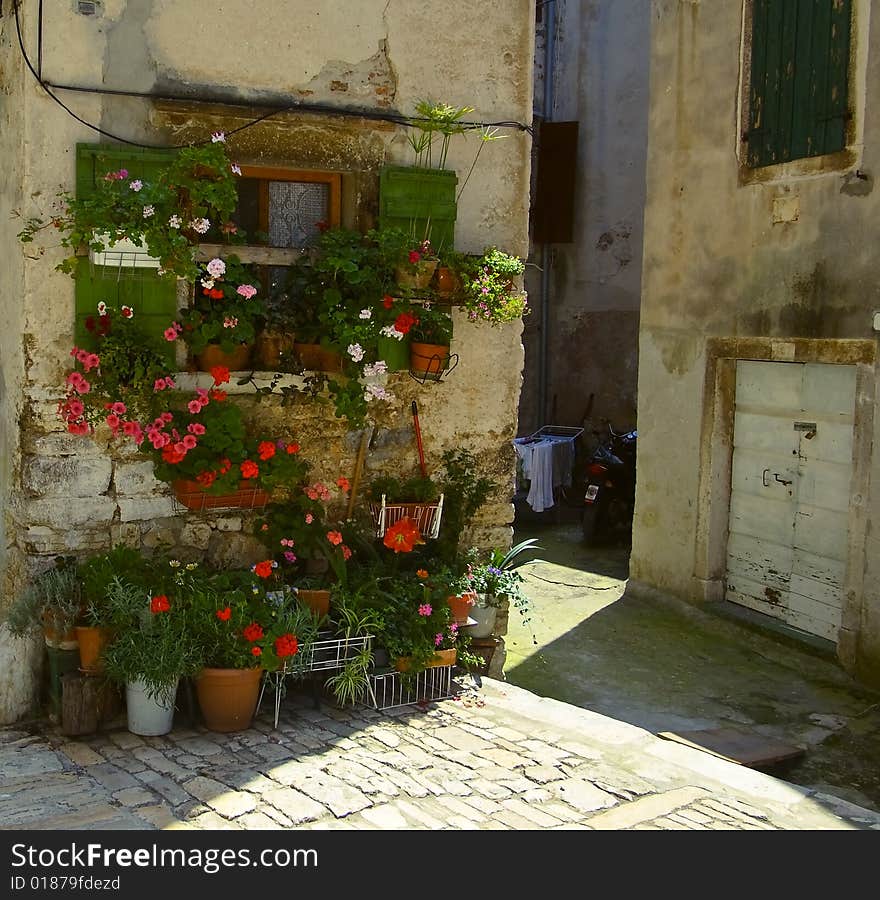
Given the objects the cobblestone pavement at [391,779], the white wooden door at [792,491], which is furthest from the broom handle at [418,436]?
the white wooden door at [792,491]

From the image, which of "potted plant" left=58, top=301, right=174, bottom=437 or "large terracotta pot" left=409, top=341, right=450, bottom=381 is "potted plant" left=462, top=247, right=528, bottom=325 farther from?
"potted plant" left=58, top=301, right=174, bottom=437

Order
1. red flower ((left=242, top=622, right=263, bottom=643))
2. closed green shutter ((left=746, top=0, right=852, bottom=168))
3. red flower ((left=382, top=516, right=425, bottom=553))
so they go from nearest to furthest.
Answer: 1. red flower ((left=242, top=622, right=263, bottom=643))
2. red flower ((left=382, top=516, right=425, bottom=553))
3. closed green shutter ((left=746, top=0, right=852, bottom=168))

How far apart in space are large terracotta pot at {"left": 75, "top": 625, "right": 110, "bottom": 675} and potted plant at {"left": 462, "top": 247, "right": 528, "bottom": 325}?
8.36 feet

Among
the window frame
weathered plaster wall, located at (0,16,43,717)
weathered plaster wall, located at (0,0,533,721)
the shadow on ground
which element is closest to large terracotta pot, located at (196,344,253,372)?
weathered plaster wall, located at (0,0,533,721)

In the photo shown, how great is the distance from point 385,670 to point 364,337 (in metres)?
1.69

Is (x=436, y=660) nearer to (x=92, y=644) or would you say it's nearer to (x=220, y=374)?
(x=92, y=644)

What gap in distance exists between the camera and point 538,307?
1552 centimetres

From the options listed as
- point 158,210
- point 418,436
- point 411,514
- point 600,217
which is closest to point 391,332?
point 418,436

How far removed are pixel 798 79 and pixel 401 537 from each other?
190 inches

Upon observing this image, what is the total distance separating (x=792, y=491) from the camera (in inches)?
336

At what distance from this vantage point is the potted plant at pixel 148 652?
5.02 meters

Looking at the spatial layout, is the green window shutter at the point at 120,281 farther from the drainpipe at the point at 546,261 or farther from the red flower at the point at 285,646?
the drainpipe at the point at 546,261

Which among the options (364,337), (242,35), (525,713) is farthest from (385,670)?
(242,35)

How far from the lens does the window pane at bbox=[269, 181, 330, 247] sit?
6070mm
